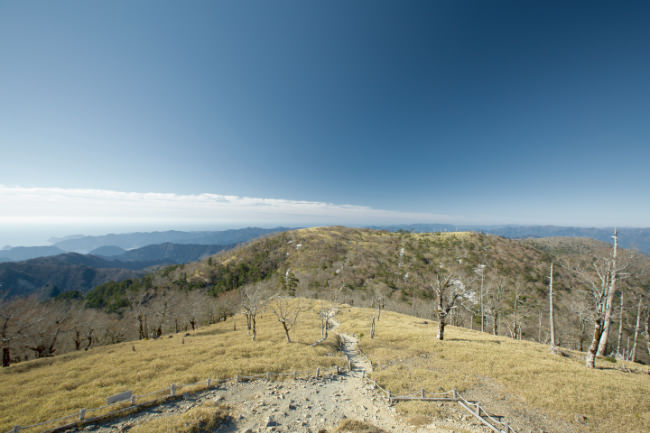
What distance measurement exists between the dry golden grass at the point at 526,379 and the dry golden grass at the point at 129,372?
26.4 feet

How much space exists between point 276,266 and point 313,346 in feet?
409

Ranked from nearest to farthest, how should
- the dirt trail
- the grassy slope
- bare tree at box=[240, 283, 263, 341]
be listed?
the dirt trail, the grassy slope, bare tree at box=[240, 283, 263, 341]

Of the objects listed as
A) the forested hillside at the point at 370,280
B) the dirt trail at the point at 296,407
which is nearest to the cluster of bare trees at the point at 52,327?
the forested hillside at the point at 370,280

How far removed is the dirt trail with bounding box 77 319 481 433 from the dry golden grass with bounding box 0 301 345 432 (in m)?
2.85

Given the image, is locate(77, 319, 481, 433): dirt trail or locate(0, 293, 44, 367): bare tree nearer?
locate(77, 319, 481, 433): dirt trail

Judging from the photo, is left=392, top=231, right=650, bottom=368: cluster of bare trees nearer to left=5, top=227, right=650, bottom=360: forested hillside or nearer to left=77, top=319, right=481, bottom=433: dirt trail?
left=5, top=227, right=650, bottom=360: forested hillside

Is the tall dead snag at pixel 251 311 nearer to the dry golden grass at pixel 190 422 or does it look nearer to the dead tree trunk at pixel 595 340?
the dry golden grass at pixel 190 422

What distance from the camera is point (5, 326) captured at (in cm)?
3550

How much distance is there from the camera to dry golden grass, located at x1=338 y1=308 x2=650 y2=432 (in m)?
14.9


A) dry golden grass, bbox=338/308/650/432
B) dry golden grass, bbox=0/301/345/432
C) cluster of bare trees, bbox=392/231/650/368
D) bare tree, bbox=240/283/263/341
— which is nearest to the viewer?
dry golden grass, bbox=338/308/650/432

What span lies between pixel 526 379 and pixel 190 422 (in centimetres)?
2661

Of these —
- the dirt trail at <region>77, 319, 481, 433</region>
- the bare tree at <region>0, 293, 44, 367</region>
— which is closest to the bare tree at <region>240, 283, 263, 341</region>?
the dirt trail at <region>77, 319, 481, 433</region>

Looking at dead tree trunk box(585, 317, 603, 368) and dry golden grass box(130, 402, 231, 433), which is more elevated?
dead tree trunk box(585, 317, 603, 368)

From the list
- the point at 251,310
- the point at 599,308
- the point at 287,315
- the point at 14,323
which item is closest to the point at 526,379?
the point at 599,308
